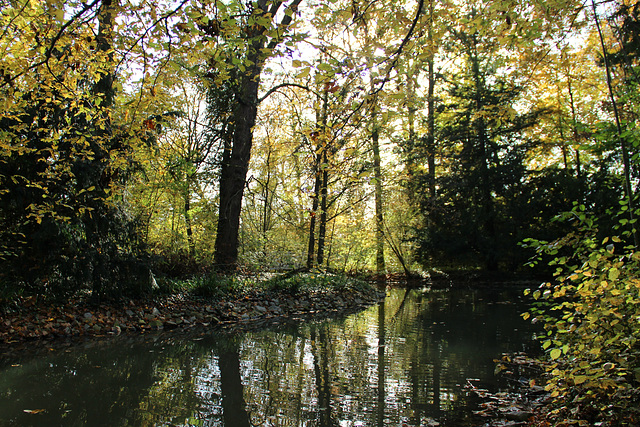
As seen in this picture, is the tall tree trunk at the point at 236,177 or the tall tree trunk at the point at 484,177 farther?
the tall tree trunk at the point at 484,177

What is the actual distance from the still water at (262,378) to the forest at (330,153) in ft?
3.95

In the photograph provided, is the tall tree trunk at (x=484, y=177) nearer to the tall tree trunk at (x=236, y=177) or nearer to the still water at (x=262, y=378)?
the tall tree trunk at (x=236, y=177)

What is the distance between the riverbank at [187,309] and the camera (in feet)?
19.4

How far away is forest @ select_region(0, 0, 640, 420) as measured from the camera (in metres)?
3.10

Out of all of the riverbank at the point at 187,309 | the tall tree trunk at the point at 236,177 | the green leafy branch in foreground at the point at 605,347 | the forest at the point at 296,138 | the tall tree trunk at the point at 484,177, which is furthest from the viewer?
the tall tree trunk at the point at 484,177

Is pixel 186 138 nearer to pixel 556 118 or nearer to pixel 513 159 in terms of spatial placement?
pixel 513 159

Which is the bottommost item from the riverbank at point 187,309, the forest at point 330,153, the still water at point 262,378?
the still water at point 262,378

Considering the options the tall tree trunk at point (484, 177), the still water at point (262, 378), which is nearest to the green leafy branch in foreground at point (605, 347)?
the still water at point (262, 378)

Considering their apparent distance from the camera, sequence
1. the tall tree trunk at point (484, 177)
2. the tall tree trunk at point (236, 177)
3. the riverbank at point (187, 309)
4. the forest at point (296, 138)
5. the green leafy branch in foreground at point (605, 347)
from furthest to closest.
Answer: the tall tree trunk at point (484, 177) → the tall tree trunk at point (236, 177) → the riverbank at point (187, 309) → the forest at point (296, 138) → the green leafy branch in foreground at point (605, 347)

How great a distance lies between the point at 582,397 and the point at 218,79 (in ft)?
12.0

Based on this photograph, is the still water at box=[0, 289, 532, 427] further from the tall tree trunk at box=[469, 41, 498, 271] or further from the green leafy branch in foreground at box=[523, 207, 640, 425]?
the tall tree trunk at box=[469, 41, 498, 271]

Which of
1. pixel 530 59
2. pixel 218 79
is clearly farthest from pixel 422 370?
pixel 218 79

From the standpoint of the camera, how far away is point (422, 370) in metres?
4.68

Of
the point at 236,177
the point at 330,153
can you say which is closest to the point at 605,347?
the point at 330,153
